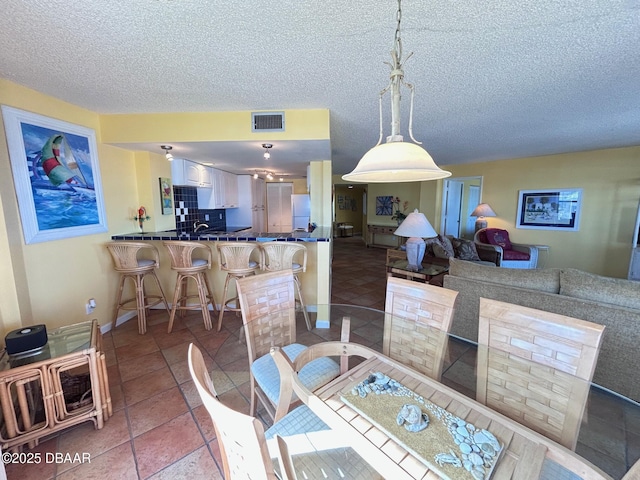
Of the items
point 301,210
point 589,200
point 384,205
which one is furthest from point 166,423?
point 384,205

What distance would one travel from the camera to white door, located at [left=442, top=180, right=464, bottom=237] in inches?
241

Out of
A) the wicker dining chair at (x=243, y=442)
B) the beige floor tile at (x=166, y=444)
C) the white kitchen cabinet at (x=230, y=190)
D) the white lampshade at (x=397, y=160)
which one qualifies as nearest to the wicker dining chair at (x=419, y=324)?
the white lampshade at (x=397, y=160)

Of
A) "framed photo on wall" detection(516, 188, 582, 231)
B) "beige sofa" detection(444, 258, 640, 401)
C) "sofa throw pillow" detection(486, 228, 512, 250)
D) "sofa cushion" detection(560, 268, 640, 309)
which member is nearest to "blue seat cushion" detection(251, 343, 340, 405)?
"beige sofa" detection(444, 258, 640, 401)

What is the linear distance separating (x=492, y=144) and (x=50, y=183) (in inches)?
207

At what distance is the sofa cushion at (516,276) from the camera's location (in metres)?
2.01

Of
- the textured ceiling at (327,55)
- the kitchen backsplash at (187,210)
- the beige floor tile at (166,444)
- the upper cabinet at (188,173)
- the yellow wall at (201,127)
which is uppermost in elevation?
the textured ceiling at (327,55)

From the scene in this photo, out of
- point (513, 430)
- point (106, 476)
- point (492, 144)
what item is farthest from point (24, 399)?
point (492, 144)

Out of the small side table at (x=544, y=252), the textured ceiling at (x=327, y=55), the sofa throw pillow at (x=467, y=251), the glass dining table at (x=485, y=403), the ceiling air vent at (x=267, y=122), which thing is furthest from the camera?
the small side table at (x=544, y=252)

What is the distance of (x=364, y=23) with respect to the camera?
4.17ft

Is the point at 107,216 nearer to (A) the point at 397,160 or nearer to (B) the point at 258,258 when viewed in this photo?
(B) the point at 258,258

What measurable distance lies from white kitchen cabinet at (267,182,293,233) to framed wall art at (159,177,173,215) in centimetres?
333

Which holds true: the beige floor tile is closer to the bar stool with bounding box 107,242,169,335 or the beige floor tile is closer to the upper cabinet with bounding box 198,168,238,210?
the bar stool with bounding box 107,242,169,335

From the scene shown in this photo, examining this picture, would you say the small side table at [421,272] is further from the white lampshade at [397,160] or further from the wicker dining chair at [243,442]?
the wicker dining chair at [243,442]

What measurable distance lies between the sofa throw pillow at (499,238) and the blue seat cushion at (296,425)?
5042 millimetres
